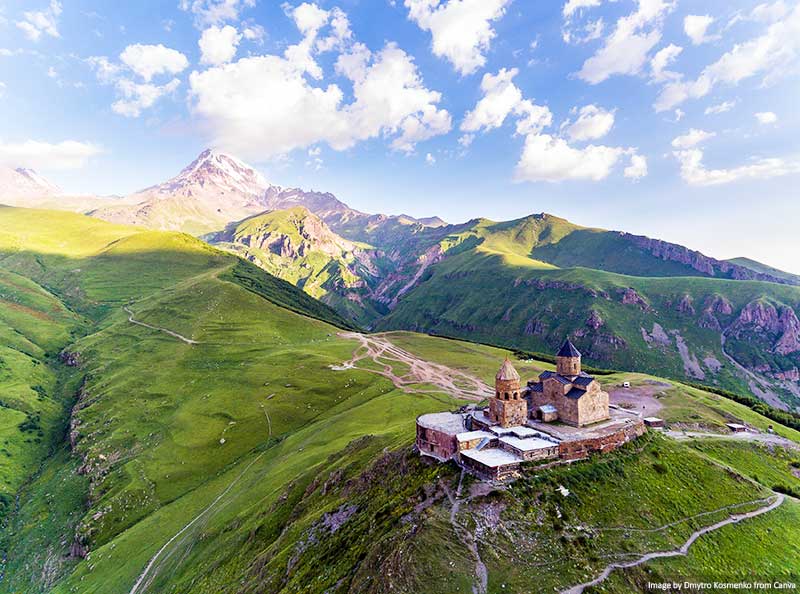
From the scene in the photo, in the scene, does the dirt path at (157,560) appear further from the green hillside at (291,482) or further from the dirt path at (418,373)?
the dirt path at (418,373)

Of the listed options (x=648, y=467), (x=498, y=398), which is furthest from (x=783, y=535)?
(x=498, y=398)

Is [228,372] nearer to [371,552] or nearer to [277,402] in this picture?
[277,402]

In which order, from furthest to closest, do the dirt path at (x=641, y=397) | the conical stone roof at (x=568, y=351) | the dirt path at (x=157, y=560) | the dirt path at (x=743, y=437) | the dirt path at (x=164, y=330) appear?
the dirt path at (x=164, y=330) → the dirt path at (x=641, y=397) → the dirt path at (x=743, y=437) → the dirt path at (x=157, y=560) → the conical stone roof at (x=568, y=351)

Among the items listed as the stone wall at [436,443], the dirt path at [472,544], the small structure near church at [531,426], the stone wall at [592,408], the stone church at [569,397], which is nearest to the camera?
the dirt path at [472,544]

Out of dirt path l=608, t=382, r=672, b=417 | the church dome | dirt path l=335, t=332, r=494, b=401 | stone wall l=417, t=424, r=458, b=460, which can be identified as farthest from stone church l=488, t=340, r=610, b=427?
dirt path l=335, t=332, r=494, b=401

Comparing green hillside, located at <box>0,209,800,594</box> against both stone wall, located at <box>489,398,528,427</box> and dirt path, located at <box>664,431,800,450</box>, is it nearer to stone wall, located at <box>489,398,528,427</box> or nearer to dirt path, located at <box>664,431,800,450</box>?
dirt path, located at <box>664,431,800,450</box>

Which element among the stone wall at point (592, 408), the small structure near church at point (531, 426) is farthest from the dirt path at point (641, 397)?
the stone wall at point (592, 408)

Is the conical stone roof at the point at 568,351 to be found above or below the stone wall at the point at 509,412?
above
